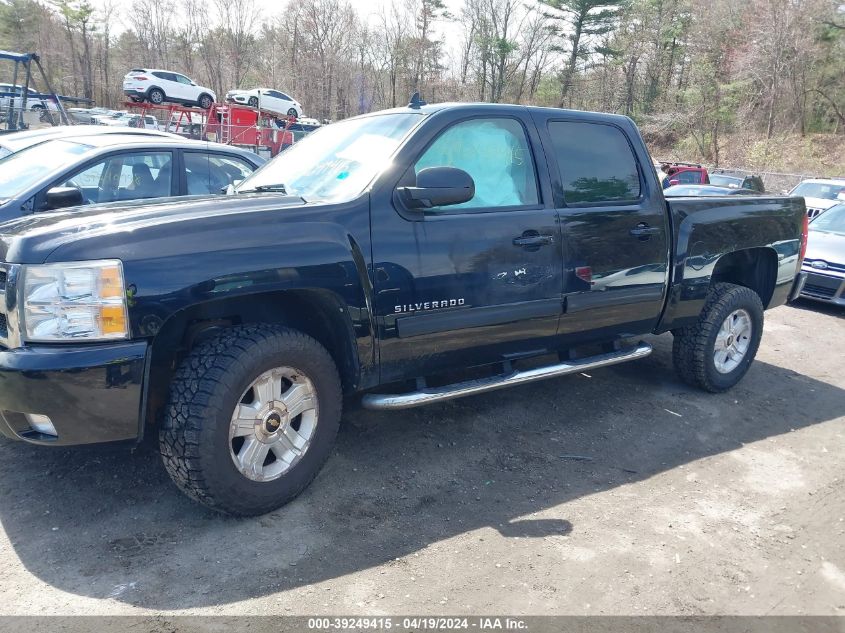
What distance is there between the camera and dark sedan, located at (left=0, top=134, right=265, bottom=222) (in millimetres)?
5566

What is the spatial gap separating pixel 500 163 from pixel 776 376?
12.2 ft

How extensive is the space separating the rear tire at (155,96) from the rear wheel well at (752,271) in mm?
24948

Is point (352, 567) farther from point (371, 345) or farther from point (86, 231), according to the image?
point (86, 231)

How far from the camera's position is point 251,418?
10.00ft

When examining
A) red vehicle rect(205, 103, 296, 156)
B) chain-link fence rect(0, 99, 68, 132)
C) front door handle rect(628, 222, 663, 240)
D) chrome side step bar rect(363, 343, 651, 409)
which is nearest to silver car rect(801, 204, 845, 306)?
chrome side step bar rect(363, 343, 651, 409)

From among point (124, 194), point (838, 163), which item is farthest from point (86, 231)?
point (838, 163)

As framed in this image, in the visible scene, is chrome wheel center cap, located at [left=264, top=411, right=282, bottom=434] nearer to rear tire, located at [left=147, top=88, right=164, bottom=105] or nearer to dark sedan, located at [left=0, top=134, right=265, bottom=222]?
dark sedan, located at [left=0, top=134, right=265, bottom=222]

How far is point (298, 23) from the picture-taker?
150ft

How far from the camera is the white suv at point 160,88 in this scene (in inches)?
990

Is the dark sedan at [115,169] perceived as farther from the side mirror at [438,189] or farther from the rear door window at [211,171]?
the side mirror at [438,189]

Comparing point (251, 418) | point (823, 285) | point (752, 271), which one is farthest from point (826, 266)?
point (251, 418)

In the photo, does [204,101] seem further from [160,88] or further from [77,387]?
[77,387]

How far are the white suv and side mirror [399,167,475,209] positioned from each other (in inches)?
961

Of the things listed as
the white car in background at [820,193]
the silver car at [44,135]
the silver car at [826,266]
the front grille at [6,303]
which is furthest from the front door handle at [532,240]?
the white car in background at [820,193]
